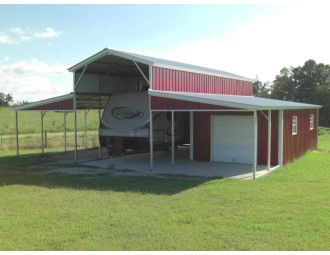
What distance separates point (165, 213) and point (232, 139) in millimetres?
9361

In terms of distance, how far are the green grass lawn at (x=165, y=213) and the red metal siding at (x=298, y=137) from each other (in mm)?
3541

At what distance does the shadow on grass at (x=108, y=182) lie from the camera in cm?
1240

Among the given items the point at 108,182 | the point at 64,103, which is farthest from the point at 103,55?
the point at 108,182

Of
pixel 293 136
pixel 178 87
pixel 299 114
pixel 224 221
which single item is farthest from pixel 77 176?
pixel 299 114

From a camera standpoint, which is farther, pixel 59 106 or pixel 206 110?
pixel 59 106

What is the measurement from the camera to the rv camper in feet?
62.3

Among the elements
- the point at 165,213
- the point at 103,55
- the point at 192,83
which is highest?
the point at 103,55

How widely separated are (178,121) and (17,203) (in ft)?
38.6

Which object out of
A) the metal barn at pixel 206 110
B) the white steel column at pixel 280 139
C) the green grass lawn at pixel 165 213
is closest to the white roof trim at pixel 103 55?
the metal barn at pixel 206 110

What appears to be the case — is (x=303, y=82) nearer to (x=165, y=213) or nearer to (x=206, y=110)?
(x=206, y=110)

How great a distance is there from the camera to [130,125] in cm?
1911

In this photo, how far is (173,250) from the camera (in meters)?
6.91

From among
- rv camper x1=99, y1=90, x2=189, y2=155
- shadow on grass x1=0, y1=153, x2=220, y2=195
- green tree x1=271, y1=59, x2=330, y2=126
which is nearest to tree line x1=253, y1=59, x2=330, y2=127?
green tree x1=271, y1=59, x2=330, y2=126

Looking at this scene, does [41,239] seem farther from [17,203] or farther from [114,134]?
[114,134]
